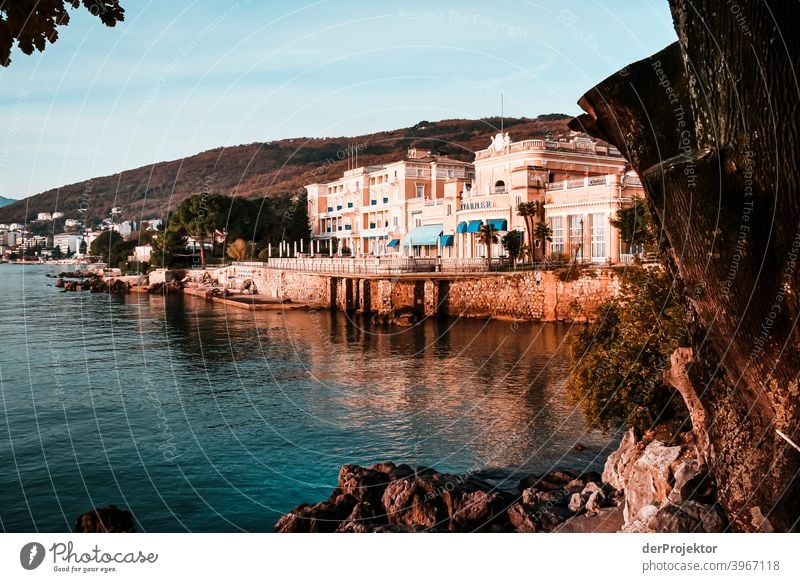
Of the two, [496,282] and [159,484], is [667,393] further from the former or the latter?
[496,282]

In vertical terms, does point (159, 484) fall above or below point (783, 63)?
below

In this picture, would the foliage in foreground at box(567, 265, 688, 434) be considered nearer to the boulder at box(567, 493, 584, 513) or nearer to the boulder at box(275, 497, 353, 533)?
the boulder at box(567, 493, 584, 513)

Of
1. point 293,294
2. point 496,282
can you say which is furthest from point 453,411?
point 293,294

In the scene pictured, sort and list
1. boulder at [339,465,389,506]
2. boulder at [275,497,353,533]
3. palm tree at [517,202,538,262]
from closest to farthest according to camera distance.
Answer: boulder at [275,497,353,533] → boulder at [339,465,389,506] → palm tree at [517,202,538,262]

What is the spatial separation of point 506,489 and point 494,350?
19304 mm

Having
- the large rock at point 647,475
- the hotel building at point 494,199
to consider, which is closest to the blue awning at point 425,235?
the hotel building at point 494,199

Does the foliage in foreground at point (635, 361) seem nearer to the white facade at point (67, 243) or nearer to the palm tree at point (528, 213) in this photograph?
the palm tree at point (528, 213)

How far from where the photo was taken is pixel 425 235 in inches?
2498

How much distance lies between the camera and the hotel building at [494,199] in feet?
161

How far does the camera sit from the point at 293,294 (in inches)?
2442

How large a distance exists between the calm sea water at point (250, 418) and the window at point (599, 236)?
37.0 ft

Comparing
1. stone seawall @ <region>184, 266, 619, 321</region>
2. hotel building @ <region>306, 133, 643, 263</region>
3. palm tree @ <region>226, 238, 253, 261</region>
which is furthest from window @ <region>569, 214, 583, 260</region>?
palm tree @ <region>226, 238, 253, 261</region>

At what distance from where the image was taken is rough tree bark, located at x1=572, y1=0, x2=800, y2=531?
235 inches

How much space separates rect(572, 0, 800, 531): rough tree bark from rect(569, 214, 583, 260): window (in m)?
43.0
